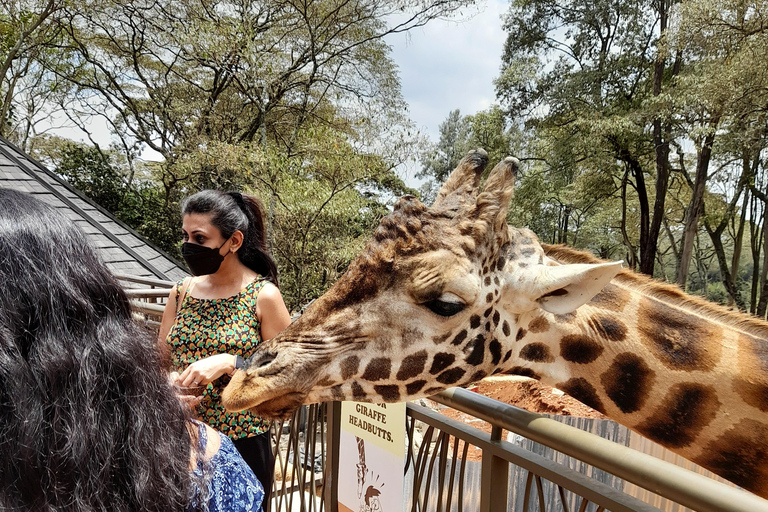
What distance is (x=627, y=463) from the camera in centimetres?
130

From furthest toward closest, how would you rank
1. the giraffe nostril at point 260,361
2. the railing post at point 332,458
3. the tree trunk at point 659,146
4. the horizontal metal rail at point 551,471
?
the tree trunk at point 659,146 < the railing post at point 332,458 < the giraffe nostril at point 260,361 < the horizontal metal rail at point 551,471

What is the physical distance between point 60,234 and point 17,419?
0.36m

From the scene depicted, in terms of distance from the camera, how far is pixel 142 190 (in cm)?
2108

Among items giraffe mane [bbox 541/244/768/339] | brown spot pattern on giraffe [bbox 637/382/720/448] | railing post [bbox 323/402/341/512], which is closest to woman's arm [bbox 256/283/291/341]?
railing post [bbox 323/402/341/512]

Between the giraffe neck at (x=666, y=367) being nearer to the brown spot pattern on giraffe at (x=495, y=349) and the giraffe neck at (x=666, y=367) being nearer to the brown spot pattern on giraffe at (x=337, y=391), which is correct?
the brown spot pattern on giraffe at (x=495, y=349)

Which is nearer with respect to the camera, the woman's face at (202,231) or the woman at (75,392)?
the woman at (75,392)

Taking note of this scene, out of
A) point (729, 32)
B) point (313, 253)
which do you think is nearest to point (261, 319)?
point (313, 253)

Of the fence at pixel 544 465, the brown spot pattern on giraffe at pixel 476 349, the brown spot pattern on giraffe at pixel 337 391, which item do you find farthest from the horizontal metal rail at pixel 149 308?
the brown spot pattern on giraffe at pixel 476 349

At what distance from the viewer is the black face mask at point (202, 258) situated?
2.58m

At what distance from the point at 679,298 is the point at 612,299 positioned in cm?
31

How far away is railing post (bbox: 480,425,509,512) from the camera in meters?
1.75

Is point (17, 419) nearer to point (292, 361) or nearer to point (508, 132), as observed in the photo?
point (292, 361)

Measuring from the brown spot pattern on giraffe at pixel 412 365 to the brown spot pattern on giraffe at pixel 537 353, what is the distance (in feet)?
1.33

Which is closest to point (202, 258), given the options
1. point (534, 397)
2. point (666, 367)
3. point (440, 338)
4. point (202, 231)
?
point (202, 231)
